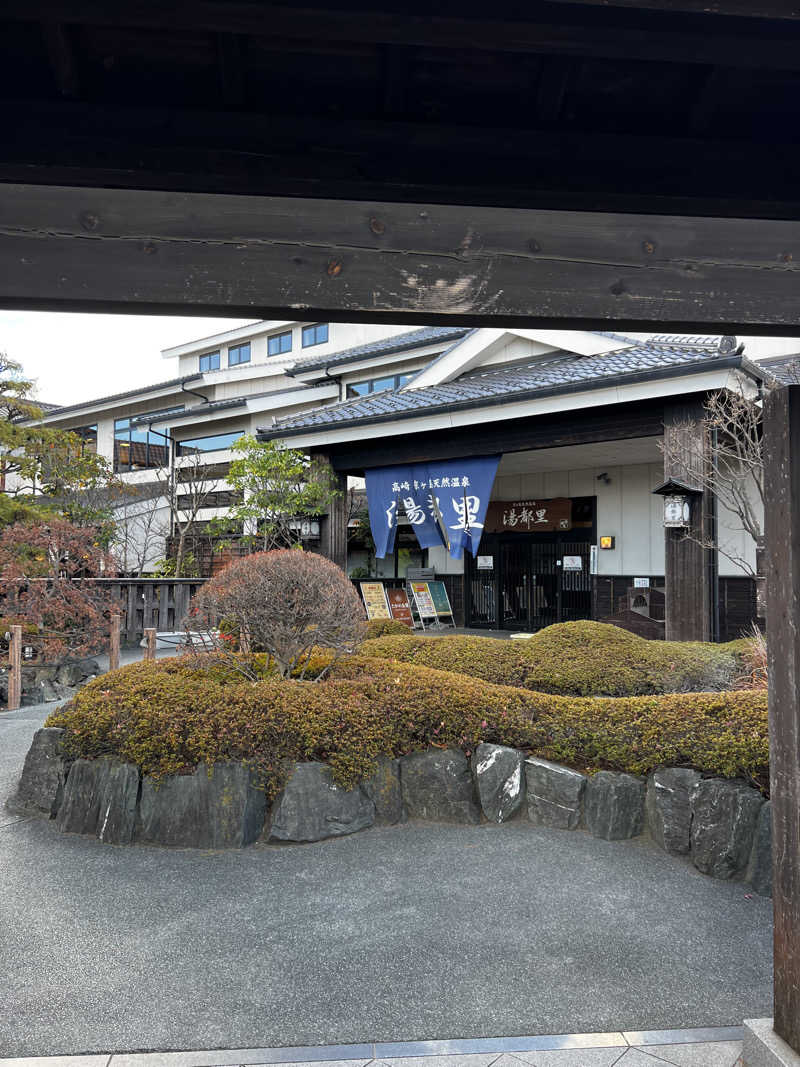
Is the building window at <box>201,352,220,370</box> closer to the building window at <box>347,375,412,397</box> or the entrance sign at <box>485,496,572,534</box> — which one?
the building window at <box>347,375,412,397</box>

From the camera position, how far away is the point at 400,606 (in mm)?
15008

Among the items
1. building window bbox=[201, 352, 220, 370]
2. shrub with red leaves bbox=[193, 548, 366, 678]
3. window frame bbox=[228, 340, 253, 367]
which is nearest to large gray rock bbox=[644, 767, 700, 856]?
shrub with red leaves bbox=[193, 548, 366, 678]

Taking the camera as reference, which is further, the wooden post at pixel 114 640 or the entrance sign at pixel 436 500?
the entrance sign at pixel 436 500

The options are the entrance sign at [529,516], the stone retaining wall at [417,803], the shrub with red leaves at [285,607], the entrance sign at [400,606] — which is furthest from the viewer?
the entrance sign at [400,606]

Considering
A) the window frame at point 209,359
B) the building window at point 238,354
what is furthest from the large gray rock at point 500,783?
the window frame at point 209,359

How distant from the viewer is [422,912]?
3617 millimetres

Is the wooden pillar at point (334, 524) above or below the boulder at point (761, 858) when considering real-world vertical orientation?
above

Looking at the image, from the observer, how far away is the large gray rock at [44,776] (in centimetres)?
484

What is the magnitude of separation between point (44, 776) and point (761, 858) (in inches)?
183

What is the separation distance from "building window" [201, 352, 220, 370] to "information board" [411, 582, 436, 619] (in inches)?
Result: 793

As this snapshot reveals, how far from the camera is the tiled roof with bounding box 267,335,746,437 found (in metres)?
9.85

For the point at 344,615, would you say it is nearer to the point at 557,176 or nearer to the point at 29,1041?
the point at 29,1041

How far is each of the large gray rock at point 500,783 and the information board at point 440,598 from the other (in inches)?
416

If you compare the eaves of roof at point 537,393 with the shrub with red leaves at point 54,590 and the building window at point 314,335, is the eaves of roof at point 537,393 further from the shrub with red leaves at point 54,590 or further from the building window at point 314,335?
the building window at point 314,335
